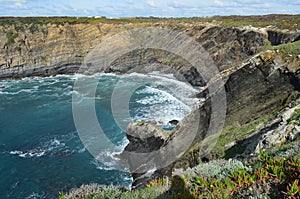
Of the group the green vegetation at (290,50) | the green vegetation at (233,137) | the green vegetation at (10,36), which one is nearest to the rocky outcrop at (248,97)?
the green vegetation at (290,50)

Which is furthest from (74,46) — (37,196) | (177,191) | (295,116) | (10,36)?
(177,191)

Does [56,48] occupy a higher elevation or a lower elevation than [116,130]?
higher

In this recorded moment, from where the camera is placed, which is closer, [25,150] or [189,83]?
[25,150]

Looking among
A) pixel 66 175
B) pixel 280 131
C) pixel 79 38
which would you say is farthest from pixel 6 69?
pixel 280 131

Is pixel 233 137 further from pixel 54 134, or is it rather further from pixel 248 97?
pixel 54 134

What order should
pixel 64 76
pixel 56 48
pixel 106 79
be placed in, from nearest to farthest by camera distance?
1. pixel 106 79
2. pixel 64 76
3. pixel 56 48

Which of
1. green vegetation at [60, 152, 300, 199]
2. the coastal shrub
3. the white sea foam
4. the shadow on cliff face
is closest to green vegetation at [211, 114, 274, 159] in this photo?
the coastal shrub

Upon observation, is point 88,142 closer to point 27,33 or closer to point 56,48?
point 56,48

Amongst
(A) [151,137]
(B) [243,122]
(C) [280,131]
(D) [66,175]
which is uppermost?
(C) [280,131]
